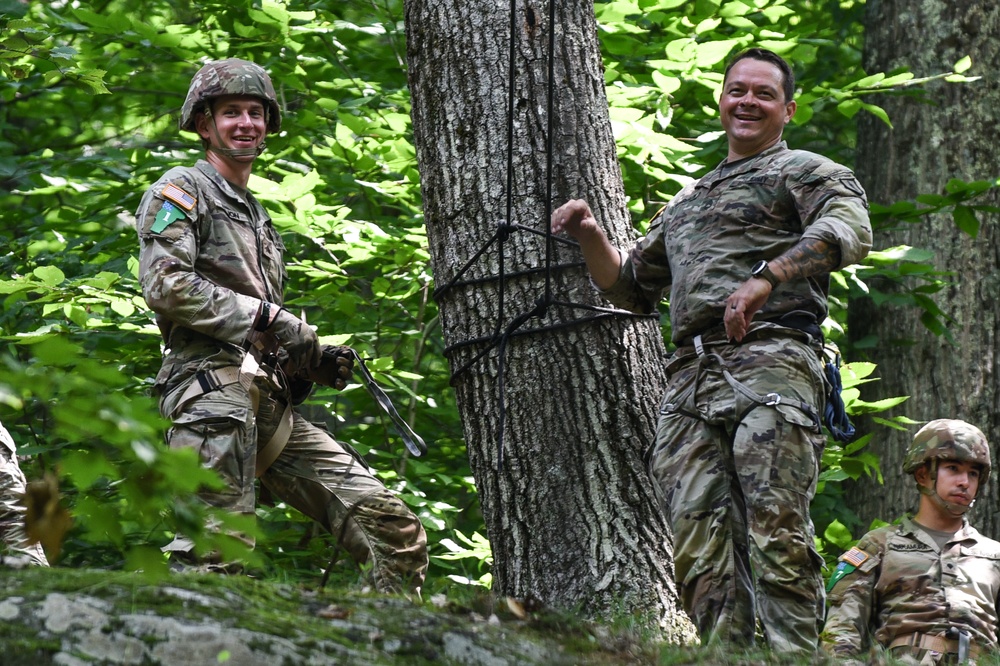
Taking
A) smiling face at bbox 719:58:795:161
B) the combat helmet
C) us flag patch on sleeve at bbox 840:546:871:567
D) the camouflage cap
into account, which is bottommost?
us flag patch on sleeve at bbox 840:546:871:567

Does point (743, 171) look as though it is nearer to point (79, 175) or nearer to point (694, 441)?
point (694, 441)

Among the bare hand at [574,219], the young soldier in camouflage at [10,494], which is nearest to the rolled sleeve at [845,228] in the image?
the bare hand at [574,219]

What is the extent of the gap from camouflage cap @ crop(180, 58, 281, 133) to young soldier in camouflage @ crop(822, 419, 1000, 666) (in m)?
3.29

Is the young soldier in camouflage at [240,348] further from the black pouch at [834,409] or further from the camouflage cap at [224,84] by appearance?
the black pouch at [834,409]

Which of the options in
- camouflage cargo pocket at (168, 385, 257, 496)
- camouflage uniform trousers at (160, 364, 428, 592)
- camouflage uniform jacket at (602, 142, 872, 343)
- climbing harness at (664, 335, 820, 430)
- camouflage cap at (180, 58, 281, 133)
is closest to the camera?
climbing harness at (664, 335, 820, 430)

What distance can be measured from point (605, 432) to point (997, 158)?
490 cm

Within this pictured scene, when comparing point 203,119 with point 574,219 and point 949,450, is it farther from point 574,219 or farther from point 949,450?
point 949,450

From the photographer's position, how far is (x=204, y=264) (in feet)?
13.6

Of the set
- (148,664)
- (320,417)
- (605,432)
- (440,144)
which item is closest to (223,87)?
(440,144)

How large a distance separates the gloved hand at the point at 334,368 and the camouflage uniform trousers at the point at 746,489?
1.24 meters

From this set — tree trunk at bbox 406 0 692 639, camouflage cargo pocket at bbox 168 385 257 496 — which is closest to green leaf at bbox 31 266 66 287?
camouflage cargo pocket at bbox 168 385 257 496

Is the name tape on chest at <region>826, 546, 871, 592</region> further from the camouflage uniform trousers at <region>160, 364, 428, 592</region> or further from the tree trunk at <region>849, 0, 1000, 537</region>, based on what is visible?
the tree trunk at <region>849, 0, 1000, 537</region>

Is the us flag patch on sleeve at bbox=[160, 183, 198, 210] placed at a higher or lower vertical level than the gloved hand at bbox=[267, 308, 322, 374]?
higher

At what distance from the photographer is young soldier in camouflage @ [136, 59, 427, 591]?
12.9 feet
